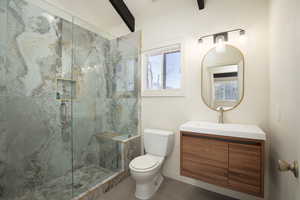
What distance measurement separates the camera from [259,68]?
147cm

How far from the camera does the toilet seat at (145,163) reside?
1519mm

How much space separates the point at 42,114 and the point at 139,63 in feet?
5.25

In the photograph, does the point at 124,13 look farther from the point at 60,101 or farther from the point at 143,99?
the point at 60,101

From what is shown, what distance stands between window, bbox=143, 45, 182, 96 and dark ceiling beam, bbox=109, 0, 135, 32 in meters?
0.56

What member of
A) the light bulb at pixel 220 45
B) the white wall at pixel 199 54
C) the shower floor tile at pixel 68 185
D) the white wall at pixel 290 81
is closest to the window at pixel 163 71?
the white wall at pixel 199 54

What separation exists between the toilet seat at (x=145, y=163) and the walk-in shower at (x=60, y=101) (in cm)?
48

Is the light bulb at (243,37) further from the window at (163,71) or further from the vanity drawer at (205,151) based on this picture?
the vanity drawer at (205,151)

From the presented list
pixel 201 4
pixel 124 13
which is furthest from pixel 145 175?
pixel 124 13

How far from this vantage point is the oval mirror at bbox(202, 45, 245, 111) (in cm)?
158

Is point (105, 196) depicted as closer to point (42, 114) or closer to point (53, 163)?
point (53, 163)

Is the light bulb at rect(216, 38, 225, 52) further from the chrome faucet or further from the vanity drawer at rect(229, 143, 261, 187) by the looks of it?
the vanity drawer at rect(229, 143, 261, 187)

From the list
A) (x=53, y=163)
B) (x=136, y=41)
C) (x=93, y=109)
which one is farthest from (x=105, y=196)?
(x=136, y=41)

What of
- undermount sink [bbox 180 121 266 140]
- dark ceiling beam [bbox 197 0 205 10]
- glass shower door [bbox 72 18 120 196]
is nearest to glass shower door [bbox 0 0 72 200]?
glass shower door [bbox 72 18 120 196]

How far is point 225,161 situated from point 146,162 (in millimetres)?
869
